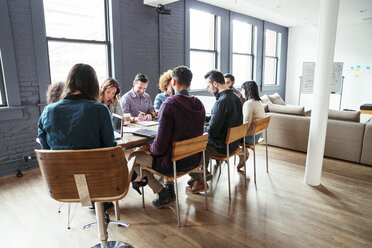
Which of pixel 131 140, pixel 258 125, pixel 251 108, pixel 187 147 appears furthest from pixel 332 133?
pixel 131 140

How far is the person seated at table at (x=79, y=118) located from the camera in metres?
1.45

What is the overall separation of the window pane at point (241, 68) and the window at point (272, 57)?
122cm

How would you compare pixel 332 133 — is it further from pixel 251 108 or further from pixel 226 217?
pixel 226 217

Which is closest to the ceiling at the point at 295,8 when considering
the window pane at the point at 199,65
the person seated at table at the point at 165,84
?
the window pane at the point at 199,65

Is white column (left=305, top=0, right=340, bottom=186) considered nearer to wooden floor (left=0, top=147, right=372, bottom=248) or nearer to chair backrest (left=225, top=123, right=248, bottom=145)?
wooden floor (left=0, top=147, right=372, bottom=248)

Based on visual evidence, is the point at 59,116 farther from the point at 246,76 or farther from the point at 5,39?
the point at 246,76

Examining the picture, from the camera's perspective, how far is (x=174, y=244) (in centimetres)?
197

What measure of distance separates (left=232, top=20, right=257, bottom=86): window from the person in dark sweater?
4.59 m

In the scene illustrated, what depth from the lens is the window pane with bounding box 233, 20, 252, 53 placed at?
7184 mm

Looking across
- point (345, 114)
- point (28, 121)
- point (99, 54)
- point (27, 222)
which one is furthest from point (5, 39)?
point (345, 114)

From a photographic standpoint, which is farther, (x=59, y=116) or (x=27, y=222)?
(x=27, y=222)

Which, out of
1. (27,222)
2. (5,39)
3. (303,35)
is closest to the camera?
(27,222)

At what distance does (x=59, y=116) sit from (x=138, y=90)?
1.93m

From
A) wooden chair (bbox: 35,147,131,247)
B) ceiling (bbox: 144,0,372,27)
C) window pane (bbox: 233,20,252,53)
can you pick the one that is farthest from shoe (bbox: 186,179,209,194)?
window pane (bbox: 233,20,252,53)
